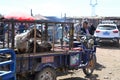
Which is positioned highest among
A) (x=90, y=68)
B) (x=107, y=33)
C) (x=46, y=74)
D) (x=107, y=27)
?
(x=107, y=27)

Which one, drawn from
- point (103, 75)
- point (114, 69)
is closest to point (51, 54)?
point (103, 75)

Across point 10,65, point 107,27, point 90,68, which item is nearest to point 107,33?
point 107,27

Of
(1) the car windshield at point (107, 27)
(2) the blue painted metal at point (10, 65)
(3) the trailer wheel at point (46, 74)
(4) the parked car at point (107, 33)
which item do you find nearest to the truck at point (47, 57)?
(3) the trailer wheel at point (46, 74)

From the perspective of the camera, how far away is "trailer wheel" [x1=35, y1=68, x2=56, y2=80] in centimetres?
744

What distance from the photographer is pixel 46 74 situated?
761 centimetres

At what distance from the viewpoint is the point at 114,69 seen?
463 inches

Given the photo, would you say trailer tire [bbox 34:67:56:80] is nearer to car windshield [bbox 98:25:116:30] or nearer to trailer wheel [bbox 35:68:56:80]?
→ trailer wheel [bbox 35:68:56:80]

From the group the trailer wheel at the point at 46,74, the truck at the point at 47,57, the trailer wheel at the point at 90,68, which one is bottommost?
the trailer wheel at the point at 90,68

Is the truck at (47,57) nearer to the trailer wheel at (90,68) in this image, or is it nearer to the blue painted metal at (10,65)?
the trailer wheel at (90,68)

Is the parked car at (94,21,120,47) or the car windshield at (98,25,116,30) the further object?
the car windshield at (98,25,116,30)

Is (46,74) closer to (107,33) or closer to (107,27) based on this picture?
(107,33)

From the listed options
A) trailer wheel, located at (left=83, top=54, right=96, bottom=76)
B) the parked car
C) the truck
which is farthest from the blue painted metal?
the parked car

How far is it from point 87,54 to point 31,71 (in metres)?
2.81

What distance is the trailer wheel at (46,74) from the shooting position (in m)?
7.44
